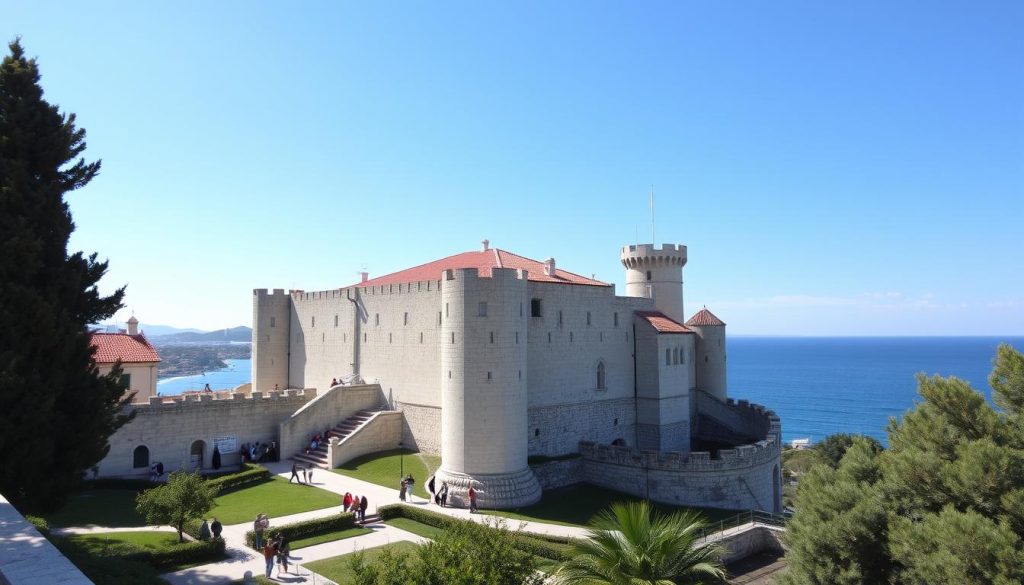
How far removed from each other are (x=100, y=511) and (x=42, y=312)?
1047 centimetres

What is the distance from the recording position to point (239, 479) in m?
27.6

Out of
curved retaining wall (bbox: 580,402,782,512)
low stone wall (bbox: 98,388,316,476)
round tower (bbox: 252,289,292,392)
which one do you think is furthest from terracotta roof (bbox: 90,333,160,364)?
curved retaining wall (bbox: 580,402,782,512)

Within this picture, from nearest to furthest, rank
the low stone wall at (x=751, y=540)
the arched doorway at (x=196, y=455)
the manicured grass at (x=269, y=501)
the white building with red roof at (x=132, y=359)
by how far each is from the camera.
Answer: the low stone wall at (x=751, y=540) < the manicured grass at (x=269, y=501) < the arched doorway at (x=196, y=455) < the white building with red roof at (x=132, y=359)

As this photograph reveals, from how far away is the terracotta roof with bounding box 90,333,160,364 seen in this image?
112ft

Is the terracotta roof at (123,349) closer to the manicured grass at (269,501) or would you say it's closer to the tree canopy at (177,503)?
the manicured grass at (269,501)

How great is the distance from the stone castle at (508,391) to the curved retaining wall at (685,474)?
0.07 m

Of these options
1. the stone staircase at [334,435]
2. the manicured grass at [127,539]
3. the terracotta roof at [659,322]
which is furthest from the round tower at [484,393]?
the terracotta roof at [659,322]

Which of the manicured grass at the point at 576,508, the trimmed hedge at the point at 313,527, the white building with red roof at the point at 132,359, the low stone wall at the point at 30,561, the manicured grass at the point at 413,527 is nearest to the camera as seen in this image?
the low stone wall at the point at 30,561

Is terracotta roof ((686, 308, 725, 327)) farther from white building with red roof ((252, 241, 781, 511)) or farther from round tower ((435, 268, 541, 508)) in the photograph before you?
round tower ((435, 268, 541, 508))

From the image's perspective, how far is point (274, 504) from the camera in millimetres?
24719

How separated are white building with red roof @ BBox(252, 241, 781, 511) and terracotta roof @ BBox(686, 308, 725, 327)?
0.08 meters

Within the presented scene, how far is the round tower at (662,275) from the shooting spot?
4209 centimetres

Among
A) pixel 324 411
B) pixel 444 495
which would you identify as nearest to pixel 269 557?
pixel 444 495

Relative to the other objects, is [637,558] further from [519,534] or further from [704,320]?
[704,320]
